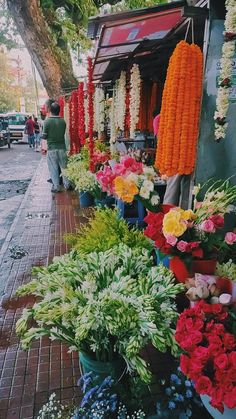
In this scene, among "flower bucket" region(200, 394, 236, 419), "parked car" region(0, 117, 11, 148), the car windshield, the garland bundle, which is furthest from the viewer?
the car windshield

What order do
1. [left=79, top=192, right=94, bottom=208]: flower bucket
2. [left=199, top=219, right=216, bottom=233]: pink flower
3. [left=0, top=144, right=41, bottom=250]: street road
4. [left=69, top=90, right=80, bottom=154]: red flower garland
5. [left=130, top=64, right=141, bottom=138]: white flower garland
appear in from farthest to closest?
[left=69, top=90, right=80, bottom=154]: red flower garland < [left=0, top=144, right=41, bottom=250]: street road < [left=79, top=192, right=94, bottom=208]: flower bucket < [left=130, top=64, right=141, bottom=138]: white flower garland < [left=199, top=219, right=216, bottom=233]: pink flower

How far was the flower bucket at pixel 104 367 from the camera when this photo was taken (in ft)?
7.84

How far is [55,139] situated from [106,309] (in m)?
7.27

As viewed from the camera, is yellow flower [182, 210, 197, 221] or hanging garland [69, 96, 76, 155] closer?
yellow flower [182, 210, 197, 221]

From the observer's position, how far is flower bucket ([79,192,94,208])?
7.62m

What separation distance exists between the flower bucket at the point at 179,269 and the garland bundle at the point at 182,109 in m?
0.91

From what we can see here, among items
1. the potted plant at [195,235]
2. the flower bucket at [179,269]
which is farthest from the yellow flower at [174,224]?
the flower bucket at [179,269]

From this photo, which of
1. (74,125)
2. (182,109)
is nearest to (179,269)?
(182,109)

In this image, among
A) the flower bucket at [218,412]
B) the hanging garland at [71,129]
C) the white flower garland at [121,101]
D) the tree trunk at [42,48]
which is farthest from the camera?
the tree trunk at [42,48]

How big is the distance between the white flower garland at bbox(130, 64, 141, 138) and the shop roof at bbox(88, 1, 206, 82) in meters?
0.36

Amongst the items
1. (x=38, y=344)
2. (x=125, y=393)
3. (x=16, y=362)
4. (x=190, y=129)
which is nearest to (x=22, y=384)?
(x=16, y=362)

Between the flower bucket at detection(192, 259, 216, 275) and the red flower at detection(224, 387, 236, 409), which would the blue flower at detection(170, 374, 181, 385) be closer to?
the red flower at detection(224, 387, 236, 409)

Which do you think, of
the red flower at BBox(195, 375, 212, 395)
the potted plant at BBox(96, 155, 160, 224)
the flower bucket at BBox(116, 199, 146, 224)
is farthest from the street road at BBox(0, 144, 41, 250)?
the red flower at BBox(195, 375, 212, 395)

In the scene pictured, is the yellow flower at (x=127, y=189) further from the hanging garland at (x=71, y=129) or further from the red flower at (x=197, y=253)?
the hanging garland at (x=71, y=129)
